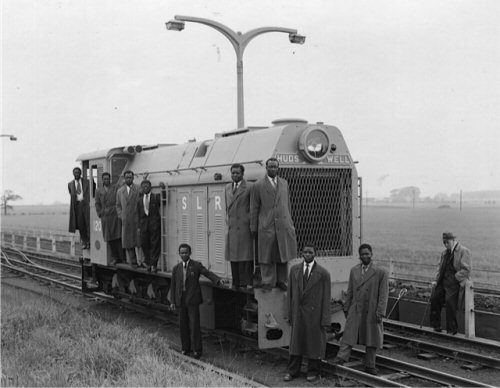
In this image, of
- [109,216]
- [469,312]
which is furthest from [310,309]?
[109,216]

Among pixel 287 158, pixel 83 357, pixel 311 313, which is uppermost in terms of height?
pixel 287 158

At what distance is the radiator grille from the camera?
32.3 feet

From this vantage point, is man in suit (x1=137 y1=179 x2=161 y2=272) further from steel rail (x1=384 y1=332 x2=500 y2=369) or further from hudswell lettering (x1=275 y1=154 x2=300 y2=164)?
steel rail (x1=384 y1=332 x2=500 y2=369)

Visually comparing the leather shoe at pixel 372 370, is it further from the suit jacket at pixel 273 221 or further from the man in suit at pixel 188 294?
the man in suit at pixel 188 294

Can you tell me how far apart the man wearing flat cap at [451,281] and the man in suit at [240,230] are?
3.71 meters

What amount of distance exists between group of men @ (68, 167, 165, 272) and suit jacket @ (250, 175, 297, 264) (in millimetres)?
3858

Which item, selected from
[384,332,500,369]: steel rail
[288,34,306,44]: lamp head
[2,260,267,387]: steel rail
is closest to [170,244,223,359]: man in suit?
[2,260,267,387]: steel rail

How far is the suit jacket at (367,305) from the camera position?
27.5 ft

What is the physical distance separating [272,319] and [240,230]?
1385mm

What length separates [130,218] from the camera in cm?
1261

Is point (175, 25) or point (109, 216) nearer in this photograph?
point (109, 216)

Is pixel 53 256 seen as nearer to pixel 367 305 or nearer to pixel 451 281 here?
pixel 451 281

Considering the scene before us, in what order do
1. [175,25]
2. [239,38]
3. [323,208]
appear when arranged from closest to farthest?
[323,208] → [175,25] → [239,38]

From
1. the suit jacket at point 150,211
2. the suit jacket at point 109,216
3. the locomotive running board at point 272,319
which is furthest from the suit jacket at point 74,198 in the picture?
the locomotive running board at point 272,319
